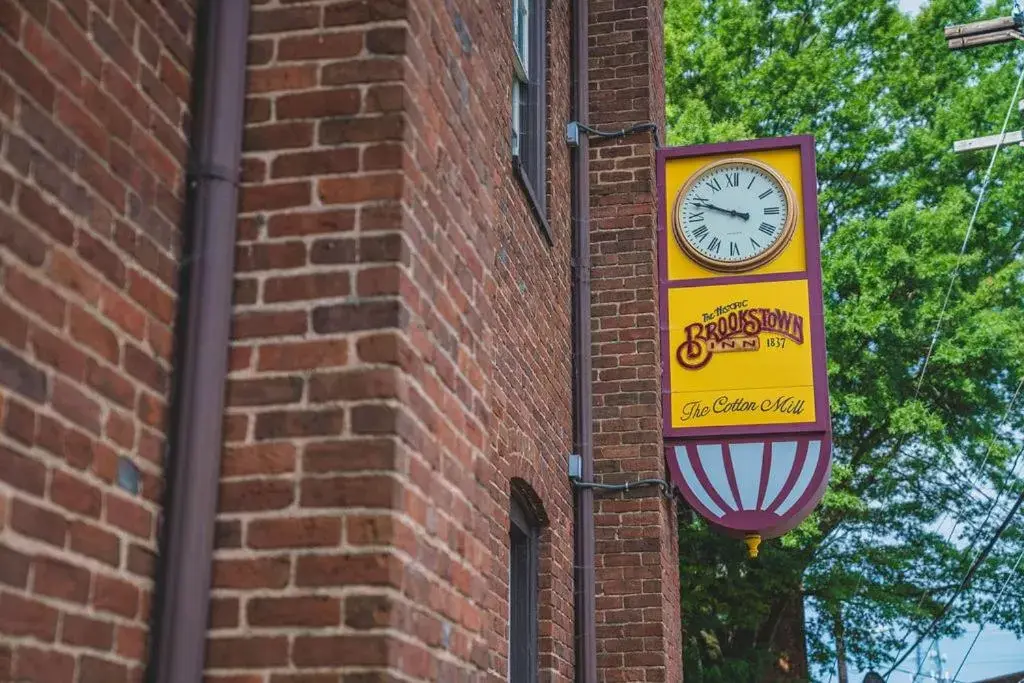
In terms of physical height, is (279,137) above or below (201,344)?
above

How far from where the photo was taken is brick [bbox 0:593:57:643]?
2.40m

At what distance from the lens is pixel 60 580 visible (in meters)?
2.56

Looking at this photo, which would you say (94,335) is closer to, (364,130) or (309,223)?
(309,223)

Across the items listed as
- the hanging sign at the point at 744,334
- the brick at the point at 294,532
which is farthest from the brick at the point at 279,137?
the hanging sign at the point at 744,334

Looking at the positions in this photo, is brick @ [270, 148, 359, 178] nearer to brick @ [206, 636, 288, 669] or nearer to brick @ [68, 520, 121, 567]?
brick @ [68, 520, 121, 567]

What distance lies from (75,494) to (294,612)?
0.52 meters

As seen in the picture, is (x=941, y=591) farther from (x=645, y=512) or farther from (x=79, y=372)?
(x=79, y=372)

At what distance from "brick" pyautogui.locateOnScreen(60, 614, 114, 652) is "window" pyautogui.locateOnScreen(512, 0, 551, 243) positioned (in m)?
5.20

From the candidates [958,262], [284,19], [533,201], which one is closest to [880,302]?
[958,262]

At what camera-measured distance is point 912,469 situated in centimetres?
1811

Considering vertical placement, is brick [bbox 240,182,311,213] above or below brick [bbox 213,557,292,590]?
above

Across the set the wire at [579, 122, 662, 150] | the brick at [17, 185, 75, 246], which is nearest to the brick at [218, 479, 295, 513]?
the brick at [17, 185, 75, 246]

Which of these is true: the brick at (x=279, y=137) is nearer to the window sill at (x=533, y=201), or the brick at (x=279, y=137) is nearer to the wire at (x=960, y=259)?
the window sill at (x=533, y=201)

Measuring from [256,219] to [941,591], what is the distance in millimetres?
16729
